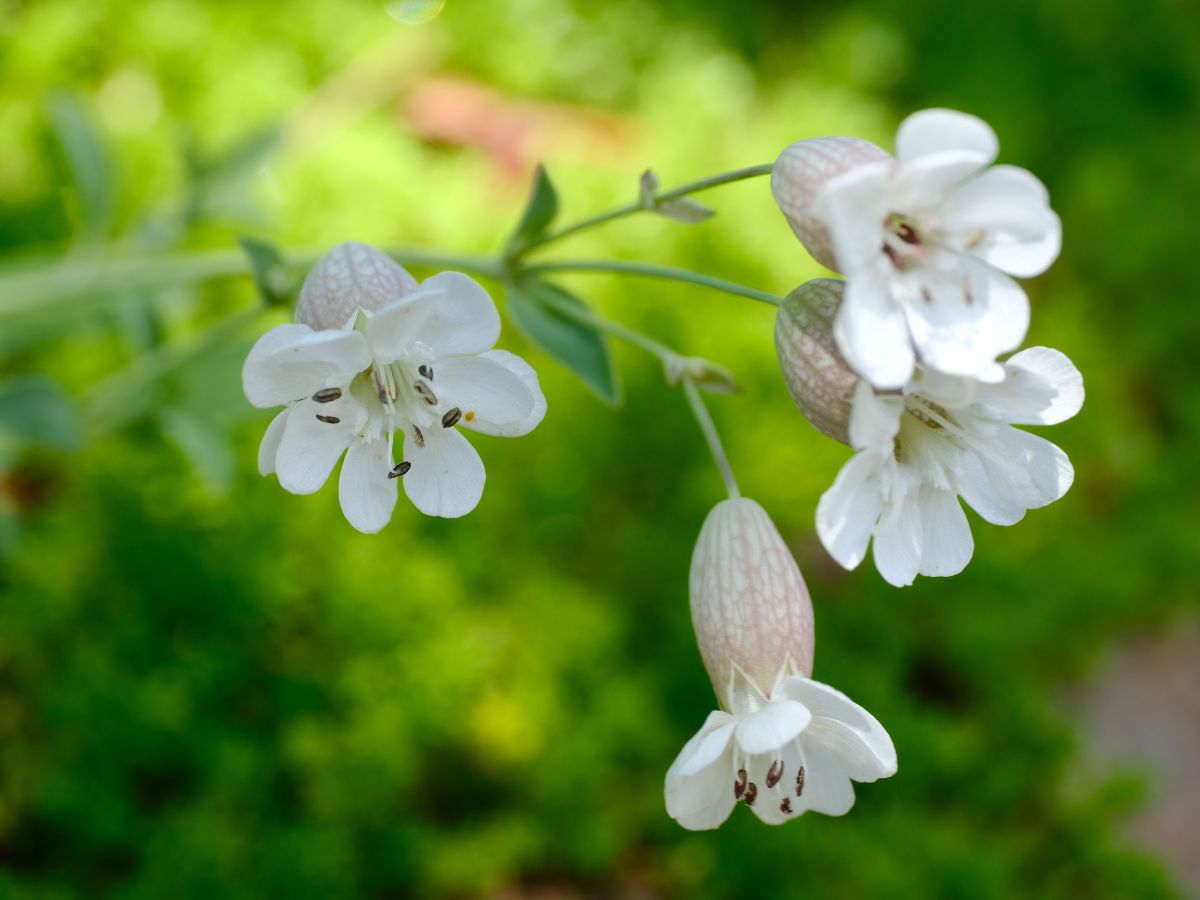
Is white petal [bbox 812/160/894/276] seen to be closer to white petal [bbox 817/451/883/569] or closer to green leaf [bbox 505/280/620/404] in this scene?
white petal [bbox 817/451/883/569]

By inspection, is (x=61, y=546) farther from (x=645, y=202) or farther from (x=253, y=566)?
(x=645, y=202)

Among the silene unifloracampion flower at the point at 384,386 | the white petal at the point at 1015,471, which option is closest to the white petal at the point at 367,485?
the silene unifloracampion flower at the point at 384,386

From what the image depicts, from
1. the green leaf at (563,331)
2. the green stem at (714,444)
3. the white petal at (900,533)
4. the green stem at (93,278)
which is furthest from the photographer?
the green stem at (93,278)

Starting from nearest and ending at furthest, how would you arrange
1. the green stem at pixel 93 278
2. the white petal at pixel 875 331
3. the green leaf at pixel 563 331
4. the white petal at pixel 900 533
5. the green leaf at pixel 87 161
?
the white petal at pixel 875 331 → the white petal at pixel 900 533 → the green leaf at pixel 563 331 → the green stem at pixel 93 278 → the green leaf at pixel 87 161

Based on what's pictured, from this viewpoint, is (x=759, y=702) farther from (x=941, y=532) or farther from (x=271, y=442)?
(x=271, y=442)

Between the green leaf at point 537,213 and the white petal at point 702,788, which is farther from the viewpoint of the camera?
the green leaf at point 537,213

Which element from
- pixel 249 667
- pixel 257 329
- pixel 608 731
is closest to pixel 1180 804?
pixel 608 731

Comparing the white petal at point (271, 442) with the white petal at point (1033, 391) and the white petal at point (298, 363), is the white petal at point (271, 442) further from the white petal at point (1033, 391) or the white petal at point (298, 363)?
the white petal at point (1033, 391)
